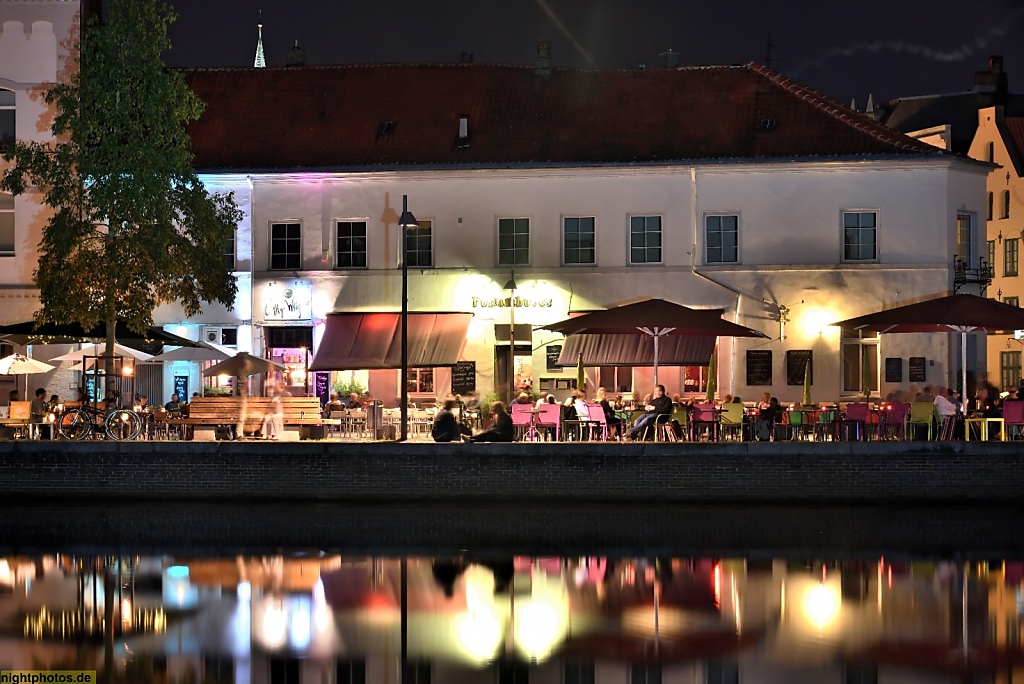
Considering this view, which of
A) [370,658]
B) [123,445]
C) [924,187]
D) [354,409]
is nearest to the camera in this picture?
[370,658]

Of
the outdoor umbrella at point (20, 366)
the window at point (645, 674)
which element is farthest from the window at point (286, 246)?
the window at point (645, 674)

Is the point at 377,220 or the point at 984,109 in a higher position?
the point at 984,109

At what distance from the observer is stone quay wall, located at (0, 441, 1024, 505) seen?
86.7 feet

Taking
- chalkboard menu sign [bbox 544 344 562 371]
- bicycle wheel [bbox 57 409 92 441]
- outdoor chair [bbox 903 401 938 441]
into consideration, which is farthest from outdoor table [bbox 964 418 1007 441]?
bicycle wheel [bbox 57 409 92 441]

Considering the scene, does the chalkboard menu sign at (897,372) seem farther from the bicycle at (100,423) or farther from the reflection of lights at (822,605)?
the reflection of lights at (822,605)

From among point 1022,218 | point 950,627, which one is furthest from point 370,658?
point 1022,218

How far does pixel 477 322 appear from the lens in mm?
38531

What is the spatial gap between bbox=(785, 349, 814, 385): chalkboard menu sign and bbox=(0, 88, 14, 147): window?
19.2m

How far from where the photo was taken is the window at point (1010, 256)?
60281 mm

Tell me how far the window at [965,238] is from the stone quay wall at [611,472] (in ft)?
42.4

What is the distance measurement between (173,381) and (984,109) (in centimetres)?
3599

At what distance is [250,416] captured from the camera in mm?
31188

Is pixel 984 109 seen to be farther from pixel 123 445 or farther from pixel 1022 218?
pixel 123 445

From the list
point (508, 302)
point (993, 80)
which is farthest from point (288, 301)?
point (993, 80)
